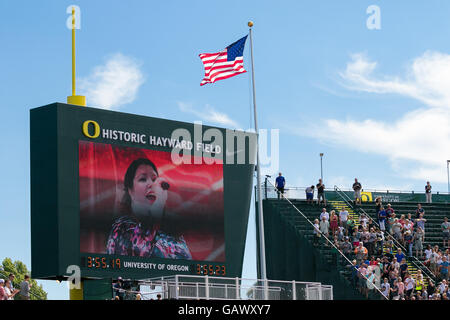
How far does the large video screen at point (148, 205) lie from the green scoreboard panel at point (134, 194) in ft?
0.11

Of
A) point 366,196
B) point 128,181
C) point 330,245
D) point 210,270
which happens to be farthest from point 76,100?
point 366,196

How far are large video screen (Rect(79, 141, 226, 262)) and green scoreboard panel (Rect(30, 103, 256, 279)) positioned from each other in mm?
33

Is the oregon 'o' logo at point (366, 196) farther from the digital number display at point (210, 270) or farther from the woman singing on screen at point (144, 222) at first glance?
the woman singing on screen at point (144, 222)

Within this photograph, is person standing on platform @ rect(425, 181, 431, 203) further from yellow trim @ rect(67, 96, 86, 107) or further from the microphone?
yellow trim @ rect(67, 96, 86, 107)

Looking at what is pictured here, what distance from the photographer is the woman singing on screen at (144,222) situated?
3372 cm

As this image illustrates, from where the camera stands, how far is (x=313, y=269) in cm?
4278

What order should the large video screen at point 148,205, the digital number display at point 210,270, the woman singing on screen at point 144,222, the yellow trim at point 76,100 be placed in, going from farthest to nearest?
the digital number display at point 210,270 < the yellow trim at point 76,100 < the woman singing on screen at point 144,222 < the large video screen at point 148,205

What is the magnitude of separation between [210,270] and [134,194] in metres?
4.06

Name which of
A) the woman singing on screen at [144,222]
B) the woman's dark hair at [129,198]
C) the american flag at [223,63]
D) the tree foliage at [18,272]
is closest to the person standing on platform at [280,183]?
the american flag at [223,63]

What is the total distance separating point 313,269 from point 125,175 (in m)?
11.7

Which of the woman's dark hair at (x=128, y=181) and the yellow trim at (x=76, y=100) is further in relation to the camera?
the yellow trim at (x=76, y=100)

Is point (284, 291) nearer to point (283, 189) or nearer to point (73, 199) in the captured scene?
point (73, 199)

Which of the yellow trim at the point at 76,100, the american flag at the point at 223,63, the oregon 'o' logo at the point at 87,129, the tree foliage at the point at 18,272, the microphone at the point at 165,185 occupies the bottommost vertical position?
the tree foliage at the point at 18,272
